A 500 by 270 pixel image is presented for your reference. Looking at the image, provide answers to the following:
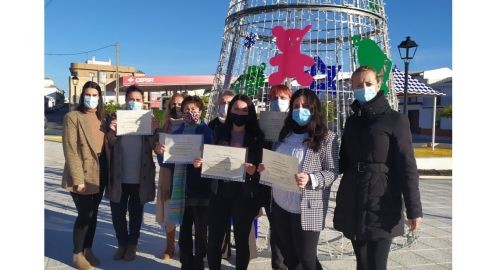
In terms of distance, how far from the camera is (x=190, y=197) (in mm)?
3736

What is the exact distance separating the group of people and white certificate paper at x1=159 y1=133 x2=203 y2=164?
131mm

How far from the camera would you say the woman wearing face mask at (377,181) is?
259 centimetres

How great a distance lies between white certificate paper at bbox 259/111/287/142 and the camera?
3457mm

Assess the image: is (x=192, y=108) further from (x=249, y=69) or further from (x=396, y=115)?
(x=396, y=115)

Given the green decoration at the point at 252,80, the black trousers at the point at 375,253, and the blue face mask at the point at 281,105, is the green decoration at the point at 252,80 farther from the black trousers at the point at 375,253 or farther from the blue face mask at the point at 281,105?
the black trousers at the point at 375,253

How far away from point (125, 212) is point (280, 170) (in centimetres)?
204

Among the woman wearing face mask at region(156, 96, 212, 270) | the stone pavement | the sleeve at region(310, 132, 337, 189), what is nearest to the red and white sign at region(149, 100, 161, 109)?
the stone pavement

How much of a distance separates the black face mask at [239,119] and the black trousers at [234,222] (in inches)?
23.3

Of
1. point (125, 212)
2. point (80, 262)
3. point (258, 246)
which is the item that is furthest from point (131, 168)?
point (258, 246)

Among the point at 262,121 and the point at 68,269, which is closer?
the point at 262,121
